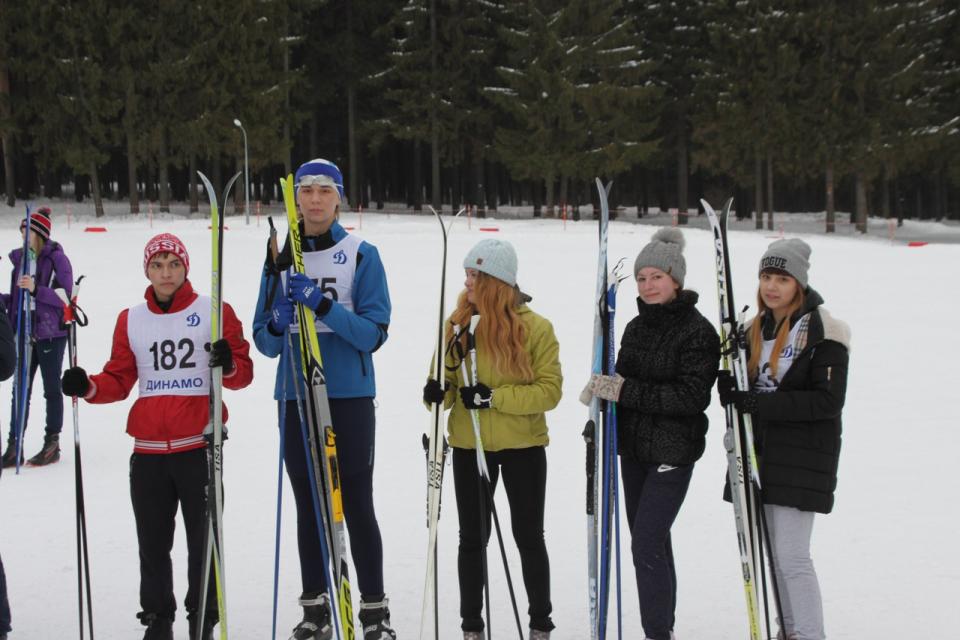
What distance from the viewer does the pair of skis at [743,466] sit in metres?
3.55

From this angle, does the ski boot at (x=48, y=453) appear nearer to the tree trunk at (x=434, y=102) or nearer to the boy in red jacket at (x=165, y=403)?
the boy in red jacket at (x=165, y=403)

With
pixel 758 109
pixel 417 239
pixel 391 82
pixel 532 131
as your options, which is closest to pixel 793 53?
pixel 758 109

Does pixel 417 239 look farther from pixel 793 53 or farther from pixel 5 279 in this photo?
pixel 793 53

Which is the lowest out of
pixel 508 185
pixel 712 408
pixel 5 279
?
pixel 712 408

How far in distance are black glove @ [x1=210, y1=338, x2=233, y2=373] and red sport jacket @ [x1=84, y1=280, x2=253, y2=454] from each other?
139 millimetres

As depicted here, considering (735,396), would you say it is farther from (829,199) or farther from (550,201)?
(829,199)

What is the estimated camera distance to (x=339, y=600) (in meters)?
3.51

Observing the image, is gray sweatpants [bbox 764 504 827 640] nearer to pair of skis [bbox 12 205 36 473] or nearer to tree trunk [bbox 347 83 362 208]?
pair of skis [bbox 12 205 36 473]

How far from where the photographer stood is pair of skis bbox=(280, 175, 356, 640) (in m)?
3.53

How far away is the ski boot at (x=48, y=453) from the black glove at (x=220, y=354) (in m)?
4.08

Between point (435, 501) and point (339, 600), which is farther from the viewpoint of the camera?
point (435, 501)

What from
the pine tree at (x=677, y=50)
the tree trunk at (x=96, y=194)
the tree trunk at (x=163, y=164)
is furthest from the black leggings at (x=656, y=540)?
the pine tree at (x=677, y=50)

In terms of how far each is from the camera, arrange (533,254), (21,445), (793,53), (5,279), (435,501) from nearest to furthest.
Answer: (435,501)
(21,445)
(5,279)
(533,254)
(793,53)

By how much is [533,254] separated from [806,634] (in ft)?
58.9
